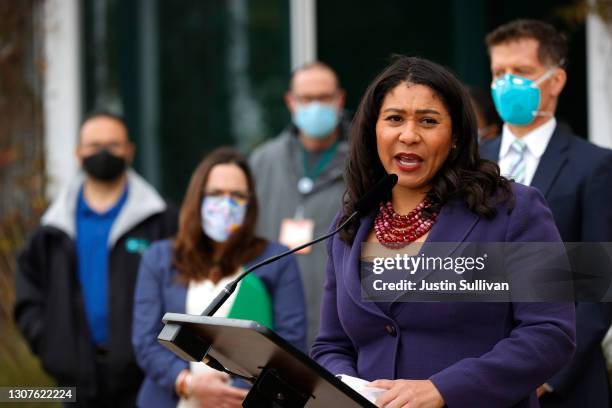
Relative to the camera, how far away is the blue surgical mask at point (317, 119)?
5.98m

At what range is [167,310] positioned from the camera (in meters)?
4.51

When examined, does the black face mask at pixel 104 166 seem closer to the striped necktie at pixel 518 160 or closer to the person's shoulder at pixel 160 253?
the person's shoulder at pixel 160 253

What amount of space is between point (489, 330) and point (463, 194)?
0.39 metres

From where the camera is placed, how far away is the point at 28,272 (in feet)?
18.7

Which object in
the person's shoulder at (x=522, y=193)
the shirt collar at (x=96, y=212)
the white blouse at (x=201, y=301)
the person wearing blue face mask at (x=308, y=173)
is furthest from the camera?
the shirt collar at (x=96, y=212)

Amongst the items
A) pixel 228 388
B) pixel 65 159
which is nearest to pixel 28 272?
pixel 228 388

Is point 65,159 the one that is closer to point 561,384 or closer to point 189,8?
point 189,8

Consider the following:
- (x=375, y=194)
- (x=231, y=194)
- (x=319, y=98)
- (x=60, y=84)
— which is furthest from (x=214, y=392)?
(x=60, y=84)

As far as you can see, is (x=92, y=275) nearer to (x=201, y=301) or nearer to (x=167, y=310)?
(x=167, y=310)

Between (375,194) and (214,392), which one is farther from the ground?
(375,194)

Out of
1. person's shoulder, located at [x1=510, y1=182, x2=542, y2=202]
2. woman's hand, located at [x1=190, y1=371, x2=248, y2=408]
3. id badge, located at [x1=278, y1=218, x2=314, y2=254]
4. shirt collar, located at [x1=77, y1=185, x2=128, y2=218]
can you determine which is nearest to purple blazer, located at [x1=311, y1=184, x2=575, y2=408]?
person's shoulder, located at [x1=510, y1=182, x2=542, y2=202]

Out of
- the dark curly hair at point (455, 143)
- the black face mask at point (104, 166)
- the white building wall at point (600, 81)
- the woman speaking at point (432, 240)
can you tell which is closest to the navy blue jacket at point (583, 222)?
the woman speaking at point (432, 240)

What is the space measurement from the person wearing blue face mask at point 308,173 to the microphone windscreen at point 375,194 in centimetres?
231

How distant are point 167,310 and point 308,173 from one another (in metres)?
1.64
